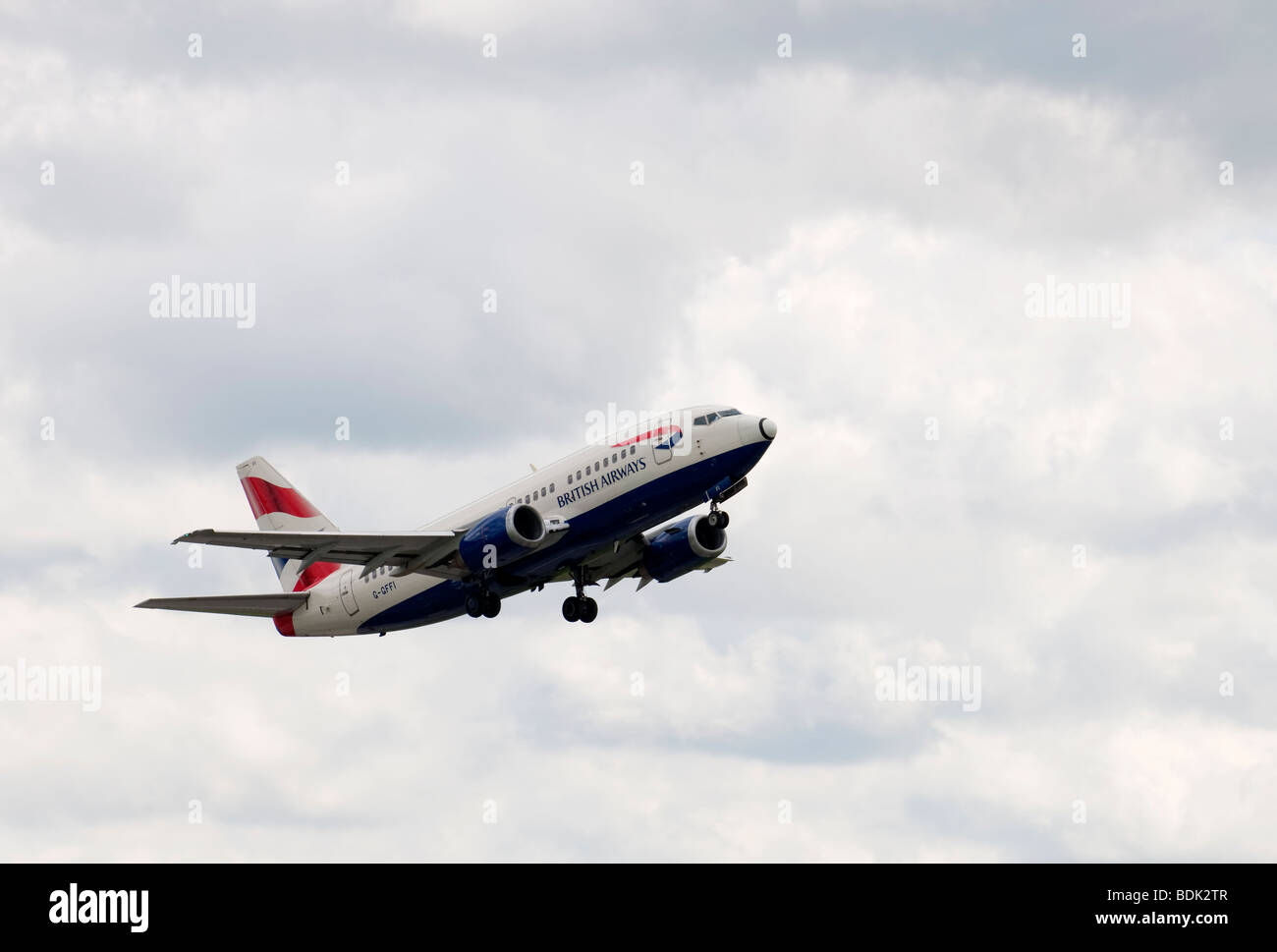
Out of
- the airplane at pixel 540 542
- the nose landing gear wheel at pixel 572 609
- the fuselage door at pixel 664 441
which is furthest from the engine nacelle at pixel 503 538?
the nose landing gear wheel at pixel 572 609

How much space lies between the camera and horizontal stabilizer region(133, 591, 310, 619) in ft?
250

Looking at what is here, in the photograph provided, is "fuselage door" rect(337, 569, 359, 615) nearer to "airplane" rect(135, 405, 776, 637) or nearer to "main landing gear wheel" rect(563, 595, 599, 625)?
"airplane" rect(135, 405, 776, 637)

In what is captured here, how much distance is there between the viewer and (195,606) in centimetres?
Result: 7556

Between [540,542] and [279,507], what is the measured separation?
2425cm

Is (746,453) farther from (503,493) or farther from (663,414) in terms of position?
(503,493)

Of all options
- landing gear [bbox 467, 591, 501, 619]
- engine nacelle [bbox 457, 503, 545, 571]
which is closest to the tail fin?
landing gear [bbox 467, 591, 501, 619]

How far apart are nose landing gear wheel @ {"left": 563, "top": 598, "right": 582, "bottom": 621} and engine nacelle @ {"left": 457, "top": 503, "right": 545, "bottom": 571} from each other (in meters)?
8.14

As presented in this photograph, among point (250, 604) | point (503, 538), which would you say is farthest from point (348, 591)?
point (503, 538)

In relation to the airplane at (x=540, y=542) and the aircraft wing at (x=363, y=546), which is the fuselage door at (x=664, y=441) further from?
the aircraft wing at (x=363, y=546)

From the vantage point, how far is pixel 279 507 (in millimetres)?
86000

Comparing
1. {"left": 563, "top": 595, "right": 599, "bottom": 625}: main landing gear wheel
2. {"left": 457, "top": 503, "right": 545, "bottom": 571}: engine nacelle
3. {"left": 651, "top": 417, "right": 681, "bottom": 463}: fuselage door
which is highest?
{"left": 651, "top": 417, "right": 681, "bottom": 463}: fuselage door
